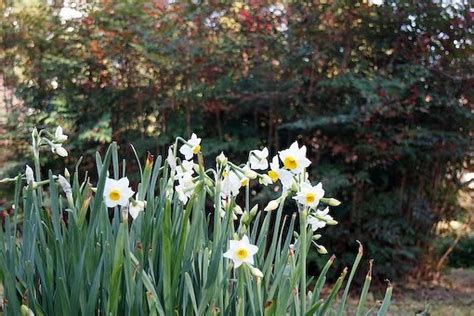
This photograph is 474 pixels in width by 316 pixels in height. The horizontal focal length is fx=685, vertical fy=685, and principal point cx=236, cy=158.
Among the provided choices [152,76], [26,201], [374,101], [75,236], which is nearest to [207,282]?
[75,236]

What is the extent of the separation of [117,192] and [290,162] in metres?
0.42

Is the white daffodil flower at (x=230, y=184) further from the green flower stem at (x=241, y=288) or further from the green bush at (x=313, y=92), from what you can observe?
the green bush at (x=313, y=92)

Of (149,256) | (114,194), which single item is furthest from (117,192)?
(149,256)

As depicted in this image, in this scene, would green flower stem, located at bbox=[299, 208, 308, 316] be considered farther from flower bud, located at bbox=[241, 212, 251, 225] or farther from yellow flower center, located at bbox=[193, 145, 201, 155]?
yellow flower center, located at bbox=[193, 145, 201, 155]

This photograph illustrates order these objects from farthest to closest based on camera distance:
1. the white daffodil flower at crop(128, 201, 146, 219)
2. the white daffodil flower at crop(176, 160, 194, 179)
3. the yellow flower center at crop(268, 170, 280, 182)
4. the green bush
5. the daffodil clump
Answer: the green bush < the white daffodil flower at crop(176, 160, 194, 179) < the yellow flower center at crop(268, 170, 280, 182) < the white daffodil flower at crop(128, 201, 146, 219) < the daffodil clump

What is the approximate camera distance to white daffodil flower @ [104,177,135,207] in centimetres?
157

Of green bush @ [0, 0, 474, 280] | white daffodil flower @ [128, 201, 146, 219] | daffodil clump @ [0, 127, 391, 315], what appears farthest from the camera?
green bush @ [0, 0, 474, 280]

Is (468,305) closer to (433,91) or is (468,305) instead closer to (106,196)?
(433,91)

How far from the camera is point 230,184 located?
1.75 meters

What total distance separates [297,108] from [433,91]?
1.15 meters

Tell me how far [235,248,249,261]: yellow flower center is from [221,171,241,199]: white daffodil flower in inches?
9.5

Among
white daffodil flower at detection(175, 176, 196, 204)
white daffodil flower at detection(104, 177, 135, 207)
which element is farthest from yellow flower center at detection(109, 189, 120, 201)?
white daffodil flower at detection(175, 176, 196, 204)

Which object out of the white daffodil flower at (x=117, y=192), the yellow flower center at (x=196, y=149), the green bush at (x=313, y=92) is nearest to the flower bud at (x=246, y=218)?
the yellow flower center at (x=196, y=149)

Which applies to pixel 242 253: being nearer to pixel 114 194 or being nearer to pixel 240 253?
pixel 240 253
